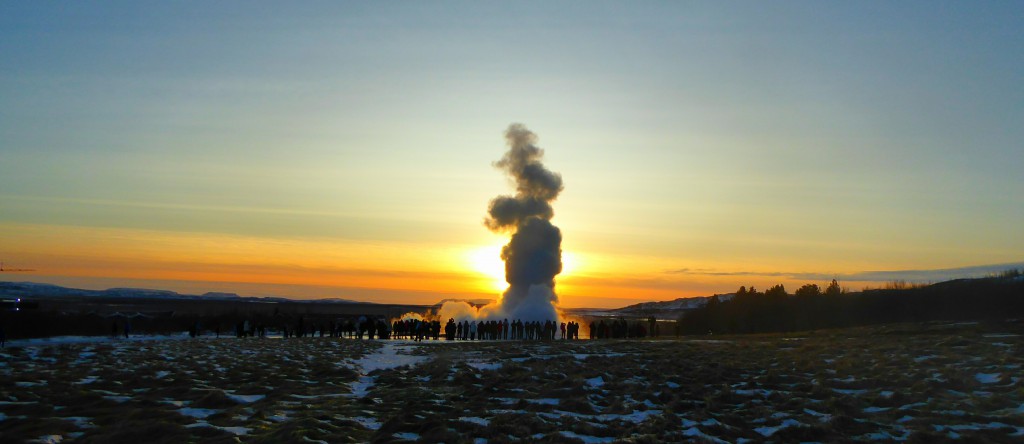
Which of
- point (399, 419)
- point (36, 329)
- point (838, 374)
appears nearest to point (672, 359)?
point (838, 374)

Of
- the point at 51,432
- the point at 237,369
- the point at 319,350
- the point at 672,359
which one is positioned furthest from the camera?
the point at 319,350

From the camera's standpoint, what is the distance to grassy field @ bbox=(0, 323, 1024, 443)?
14.8 m

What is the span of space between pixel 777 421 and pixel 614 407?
3819 millimetres

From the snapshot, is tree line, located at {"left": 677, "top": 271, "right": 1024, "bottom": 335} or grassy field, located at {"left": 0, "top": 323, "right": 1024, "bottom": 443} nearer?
grassy field, located at {"left": 0, "top": 323, "right": 1024, "bottom": 443}

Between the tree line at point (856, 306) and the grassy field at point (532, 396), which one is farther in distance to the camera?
the tree line at point (856, 306)

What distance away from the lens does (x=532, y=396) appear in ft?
66.7

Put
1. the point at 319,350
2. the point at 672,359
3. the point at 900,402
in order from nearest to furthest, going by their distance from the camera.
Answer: the point at 900,402 < the point at 672,359 < the point at 319,350

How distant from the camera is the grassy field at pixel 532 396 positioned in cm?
1477

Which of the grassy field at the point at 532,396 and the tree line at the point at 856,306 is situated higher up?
the tree line at the point at 856,306

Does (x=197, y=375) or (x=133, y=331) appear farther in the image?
(x=133, y=331)

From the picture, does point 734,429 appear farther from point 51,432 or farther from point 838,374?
point 51,432

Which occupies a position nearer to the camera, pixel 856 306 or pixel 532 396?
pixel 532 396

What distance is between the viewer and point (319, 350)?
36.7m

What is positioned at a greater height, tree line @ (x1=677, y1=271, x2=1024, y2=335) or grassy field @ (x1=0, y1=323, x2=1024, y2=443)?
tree line @ (x1=677, y1=271, x2=1024, y2=335)
